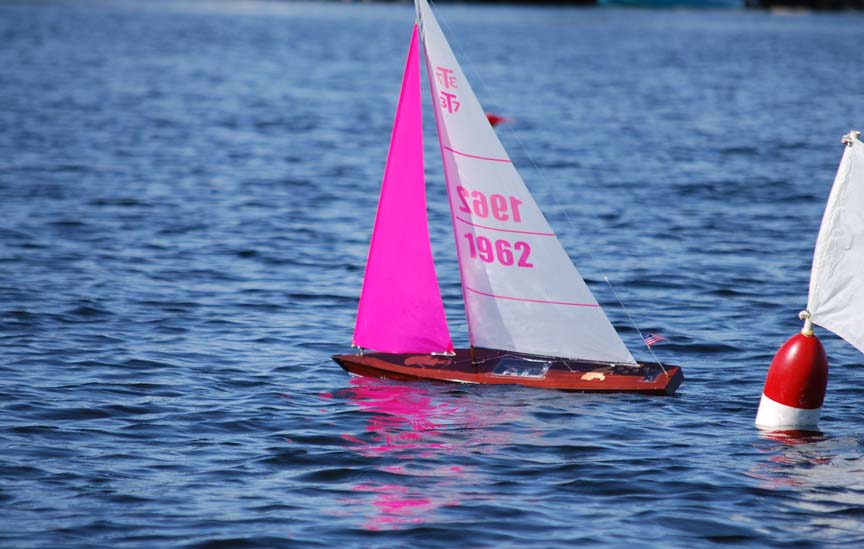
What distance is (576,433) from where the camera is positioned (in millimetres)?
16719

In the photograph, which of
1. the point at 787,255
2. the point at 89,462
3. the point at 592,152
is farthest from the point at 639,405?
the point at 592,152

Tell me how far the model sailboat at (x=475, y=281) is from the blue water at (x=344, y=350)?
0.51 meters

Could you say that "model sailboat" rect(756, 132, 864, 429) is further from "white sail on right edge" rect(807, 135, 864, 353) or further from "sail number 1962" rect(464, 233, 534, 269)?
"sail number 1962" rect(464, 233, 534, 269)

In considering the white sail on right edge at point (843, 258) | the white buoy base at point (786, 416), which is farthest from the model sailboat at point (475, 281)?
the white sail on right edge at point (843, 258)

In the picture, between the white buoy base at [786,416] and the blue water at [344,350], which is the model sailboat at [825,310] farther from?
the blue water at [344,350]

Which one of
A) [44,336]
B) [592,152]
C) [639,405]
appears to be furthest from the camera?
[592,152]

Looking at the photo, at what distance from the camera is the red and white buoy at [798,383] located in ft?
53.9

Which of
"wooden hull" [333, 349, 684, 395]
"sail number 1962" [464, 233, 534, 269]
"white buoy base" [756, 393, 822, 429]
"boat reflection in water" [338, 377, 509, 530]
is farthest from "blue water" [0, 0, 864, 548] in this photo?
"sail number 1962" [464, 233, 534, 269]

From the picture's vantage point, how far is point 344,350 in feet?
70.4

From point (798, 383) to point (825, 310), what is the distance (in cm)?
102

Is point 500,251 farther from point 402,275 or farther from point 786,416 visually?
point 786,416

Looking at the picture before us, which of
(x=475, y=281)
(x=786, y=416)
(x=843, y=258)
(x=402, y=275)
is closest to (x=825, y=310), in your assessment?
(x=843, y=258)

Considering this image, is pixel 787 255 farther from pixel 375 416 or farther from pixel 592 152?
pixel 592 152

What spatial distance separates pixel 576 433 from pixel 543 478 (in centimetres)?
167
